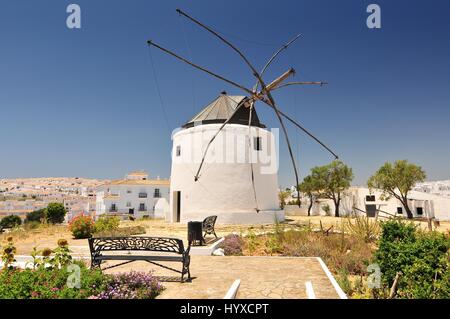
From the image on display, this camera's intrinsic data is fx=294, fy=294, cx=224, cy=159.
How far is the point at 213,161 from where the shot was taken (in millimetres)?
19297

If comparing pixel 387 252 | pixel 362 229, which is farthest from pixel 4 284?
pixel 362 229

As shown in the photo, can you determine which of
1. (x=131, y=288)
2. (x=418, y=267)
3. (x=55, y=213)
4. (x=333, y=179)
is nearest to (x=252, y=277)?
(x=131, y=288)

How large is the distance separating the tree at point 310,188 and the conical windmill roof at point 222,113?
15.2m

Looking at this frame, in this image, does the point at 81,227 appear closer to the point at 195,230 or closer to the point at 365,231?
the point at 195,230

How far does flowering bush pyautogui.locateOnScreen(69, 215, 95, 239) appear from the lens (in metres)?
12.0

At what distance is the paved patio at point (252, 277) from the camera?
459 cm

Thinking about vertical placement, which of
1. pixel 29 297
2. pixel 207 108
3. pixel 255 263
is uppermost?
pixel 207 108

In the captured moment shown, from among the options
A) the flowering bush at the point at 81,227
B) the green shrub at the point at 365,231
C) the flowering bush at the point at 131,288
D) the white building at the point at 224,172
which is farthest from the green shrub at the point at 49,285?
the white building at the point at 224,172

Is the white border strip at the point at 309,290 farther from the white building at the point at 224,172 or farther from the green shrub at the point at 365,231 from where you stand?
the white building at the point at 224,172

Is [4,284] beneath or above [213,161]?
beneath

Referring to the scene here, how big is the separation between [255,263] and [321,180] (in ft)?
94.0
